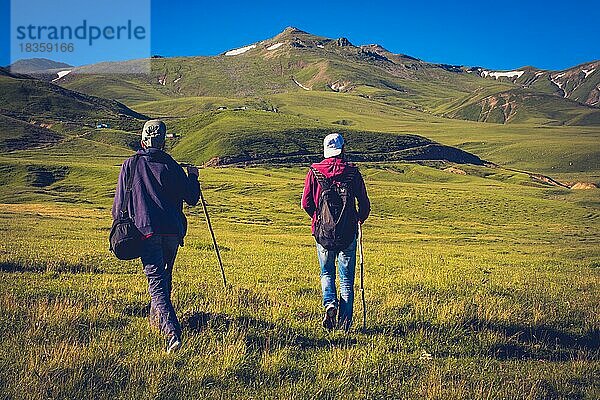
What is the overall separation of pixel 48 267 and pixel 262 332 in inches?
357

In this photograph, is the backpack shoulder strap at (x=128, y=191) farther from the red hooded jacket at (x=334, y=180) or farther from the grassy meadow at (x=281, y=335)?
the red hooded jacket at (x=334, y=180)

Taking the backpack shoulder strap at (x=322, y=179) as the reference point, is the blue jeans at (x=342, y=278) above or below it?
below

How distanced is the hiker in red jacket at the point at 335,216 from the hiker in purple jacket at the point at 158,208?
89.0 inches

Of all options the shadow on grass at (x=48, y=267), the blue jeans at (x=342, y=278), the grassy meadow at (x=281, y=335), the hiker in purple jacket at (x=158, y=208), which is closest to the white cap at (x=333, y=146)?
the blue jeans at (x=342, y=278)

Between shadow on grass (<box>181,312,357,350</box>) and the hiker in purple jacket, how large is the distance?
2.71 feet

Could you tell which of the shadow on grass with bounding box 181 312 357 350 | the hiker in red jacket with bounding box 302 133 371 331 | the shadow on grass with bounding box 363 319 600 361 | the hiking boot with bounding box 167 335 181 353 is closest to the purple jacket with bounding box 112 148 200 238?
the hiking boot with bounding box 167 335 181 353

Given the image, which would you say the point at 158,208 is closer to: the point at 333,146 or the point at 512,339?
the point at 333,146

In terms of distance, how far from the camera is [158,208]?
8258 millimetres

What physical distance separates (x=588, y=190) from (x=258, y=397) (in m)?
132

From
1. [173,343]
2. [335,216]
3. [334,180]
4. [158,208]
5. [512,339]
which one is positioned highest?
[334,180]

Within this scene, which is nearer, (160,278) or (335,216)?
(160,278)

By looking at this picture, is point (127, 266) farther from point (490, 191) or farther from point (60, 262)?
point (490, 191)

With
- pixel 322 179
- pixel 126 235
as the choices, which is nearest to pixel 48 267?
pixel 126 235

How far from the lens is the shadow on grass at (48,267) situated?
15312mm
